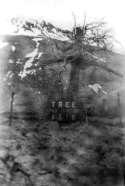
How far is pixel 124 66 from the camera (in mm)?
20672

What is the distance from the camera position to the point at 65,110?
926 cm

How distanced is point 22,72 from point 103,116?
1038 cm

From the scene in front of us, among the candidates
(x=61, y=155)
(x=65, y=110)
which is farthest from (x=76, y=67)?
(x=61, y=155)

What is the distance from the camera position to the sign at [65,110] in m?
9.25

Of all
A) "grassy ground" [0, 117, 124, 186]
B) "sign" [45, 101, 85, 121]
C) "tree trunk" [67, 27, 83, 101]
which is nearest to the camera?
"grassy ground" [0, 117, 124, 186]

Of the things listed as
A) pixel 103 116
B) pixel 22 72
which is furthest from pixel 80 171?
pixel 22 72

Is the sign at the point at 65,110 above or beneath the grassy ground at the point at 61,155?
above

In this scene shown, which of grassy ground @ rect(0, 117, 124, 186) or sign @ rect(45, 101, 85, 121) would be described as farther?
sign @ rect(45, 101, 85, 121)

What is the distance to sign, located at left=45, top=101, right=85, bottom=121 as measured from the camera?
30.3 feet

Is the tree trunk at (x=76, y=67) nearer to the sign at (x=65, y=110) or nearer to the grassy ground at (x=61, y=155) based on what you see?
the sign at (x=65, y=110)

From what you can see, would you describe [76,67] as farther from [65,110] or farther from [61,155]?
[61,155]

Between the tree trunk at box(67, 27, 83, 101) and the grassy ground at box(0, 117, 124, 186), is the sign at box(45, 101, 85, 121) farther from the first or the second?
the tree trunk at box(67, 27, 83, 101)

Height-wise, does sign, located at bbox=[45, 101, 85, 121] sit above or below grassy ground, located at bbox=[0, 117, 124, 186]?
above

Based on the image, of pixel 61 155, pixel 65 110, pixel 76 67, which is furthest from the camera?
pixel 76 67
